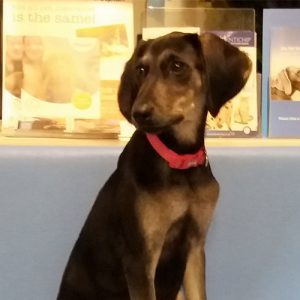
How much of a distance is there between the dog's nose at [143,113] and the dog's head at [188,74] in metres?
0.03

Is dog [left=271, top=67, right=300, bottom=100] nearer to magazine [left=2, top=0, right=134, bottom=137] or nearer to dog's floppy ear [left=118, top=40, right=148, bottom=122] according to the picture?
magazine [left=2, top=0, right=134, bottom=137]

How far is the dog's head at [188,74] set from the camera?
1.20m

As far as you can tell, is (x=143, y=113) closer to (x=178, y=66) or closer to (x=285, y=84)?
(x=178, y=66)

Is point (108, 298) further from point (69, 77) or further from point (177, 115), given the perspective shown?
point (69, 77)

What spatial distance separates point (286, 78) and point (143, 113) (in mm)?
651

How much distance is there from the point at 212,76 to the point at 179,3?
0.71m

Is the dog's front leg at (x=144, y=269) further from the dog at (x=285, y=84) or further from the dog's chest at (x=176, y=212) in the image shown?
the dog at (x=285, y=84)

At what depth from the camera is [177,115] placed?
1205 millimetres

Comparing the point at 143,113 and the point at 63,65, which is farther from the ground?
the point at 63,65

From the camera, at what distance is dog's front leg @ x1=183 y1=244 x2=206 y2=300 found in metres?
1.37

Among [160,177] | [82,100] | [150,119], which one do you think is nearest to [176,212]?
[160,177]

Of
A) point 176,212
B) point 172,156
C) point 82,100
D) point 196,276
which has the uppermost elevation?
point 82,100

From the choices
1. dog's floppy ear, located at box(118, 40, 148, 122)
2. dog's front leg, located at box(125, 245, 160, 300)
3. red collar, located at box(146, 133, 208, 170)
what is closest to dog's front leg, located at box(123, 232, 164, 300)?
dog's front leg, located at box(125, 245, 160, 300)

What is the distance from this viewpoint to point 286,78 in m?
1.68
